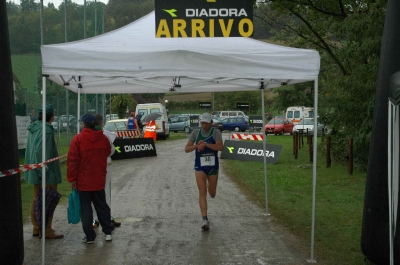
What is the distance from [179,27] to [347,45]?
10.1m

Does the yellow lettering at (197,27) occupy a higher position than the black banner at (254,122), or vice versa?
the yellow lettering at (197,27)

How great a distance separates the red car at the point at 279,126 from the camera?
177ft

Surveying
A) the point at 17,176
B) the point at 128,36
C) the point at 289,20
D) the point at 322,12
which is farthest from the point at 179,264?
the point at 289,20

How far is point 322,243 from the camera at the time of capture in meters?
9.02

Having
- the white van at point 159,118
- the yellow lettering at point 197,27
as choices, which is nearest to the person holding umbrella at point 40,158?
the yellow lettering at point 197,27

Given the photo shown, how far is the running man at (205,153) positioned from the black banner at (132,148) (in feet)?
49.2

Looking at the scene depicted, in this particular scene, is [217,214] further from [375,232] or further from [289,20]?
[289,20]

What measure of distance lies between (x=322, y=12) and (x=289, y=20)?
11.2 ft

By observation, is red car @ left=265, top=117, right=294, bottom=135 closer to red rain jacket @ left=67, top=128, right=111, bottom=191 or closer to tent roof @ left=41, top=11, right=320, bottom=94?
red rain jacket @ left=67, top=128, right=111, bottom=191

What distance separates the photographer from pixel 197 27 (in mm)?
9031

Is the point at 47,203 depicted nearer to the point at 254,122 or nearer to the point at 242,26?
the point at 242,26

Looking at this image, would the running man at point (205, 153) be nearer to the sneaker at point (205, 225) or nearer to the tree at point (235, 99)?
the sneaker at point (205, 225)

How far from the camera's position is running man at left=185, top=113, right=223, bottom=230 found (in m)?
9.84

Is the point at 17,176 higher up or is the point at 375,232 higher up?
the point at 17,176
